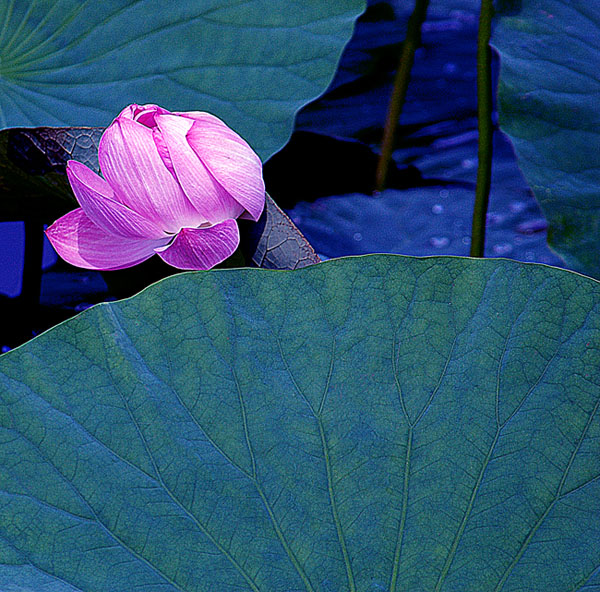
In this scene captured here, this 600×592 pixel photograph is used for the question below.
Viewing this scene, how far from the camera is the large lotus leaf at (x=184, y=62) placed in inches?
35.5

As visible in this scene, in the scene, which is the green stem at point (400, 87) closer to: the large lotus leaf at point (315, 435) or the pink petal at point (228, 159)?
the pink petal at point (228, 159)

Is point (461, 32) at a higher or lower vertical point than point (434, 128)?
higher

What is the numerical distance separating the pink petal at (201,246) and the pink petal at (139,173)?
0.03 metres

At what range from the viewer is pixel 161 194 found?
0.63 m

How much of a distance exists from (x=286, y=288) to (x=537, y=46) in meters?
0.61

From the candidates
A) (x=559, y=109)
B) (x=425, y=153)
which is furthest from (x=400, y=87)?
(x=559, y=109)

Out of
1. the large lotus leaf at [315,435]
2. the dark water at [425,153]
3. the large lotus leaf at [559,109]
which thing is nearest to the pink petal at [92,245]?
the large lotus leaf at [315,435]

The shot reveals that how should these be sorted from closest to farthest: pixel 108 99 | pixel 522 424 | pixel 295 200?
pixel 522 424, pixel 108 99, pixel 295 200

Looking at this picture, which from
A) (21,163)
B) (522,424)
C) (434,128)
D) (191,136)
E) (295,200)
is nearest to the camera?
(522,424)

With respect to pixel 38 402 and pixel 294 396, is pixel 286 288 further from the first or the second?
pixel 38 402

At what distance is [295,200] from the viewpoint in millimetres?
1130

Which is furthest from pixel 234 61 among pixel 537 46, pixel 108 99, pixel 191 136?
pixel 537 46

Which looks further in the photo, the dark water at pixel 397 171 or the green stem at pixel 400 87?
the green stem at pixel 400 87

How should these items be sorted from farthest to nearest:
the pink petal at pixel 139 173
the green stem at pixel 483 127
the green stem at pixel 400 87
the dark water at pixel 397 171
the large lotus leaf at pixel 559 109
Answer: the green stem at pixel 400 87
the dark water at pixel 397 171
the green stem at pixel 483 127
the large lotus leaf at pixel 559 109
the pink petal at pixel 139 173
